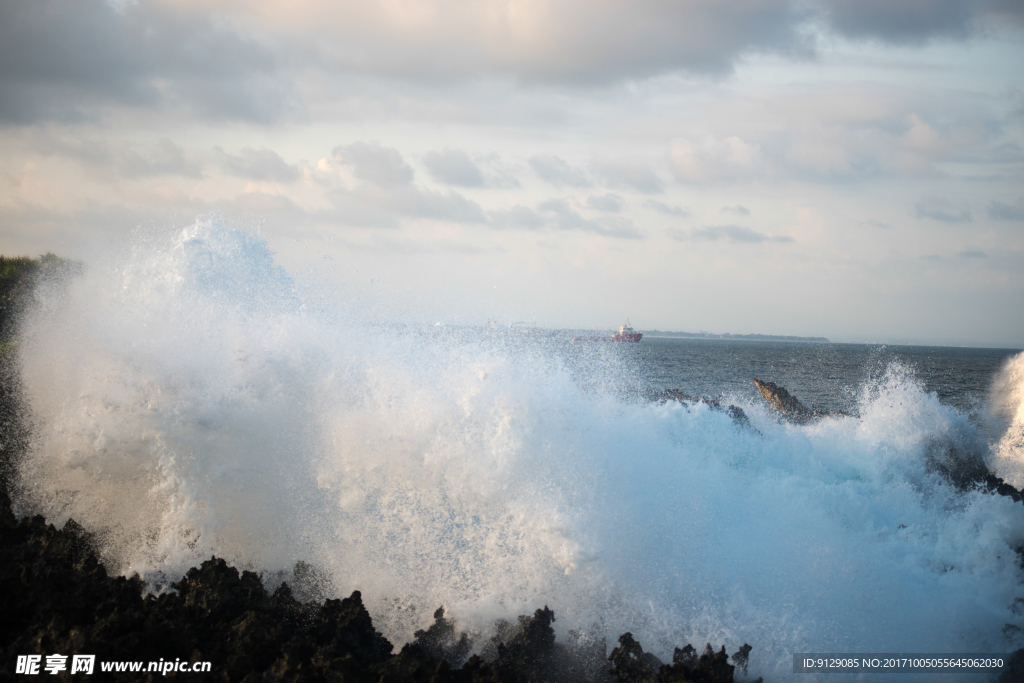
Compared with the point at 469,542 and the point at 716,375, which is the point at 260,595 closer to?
the point at 469,542

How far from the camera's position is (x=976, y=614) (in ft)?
26.3

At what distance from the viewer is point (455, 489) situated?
8484 mm

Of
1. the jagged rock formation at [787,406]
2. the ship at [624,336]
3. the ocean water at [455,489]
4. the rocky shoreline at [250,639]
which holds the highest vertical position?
the ship at [624,336]

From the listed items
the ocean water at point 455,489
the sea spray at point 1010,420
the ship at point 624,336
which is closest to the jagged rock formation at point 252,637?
the ocean water at point 455,489

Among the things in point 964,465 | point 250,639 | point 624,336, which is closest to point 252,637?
point 250,639

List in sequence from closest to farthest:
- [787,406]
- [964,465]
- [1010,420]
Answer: [964,465]
[1010,420]
[787,406]

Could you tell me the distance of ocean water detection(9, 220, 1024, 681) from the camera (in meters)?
7.57

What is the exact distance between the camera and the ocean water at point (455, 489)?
757 centimetres

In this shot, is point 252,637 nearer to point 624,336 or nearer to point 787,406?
point 787,406

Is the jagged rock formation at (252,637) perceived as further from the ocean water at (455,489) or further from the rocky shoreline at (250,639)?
the ocean water at (455,489)

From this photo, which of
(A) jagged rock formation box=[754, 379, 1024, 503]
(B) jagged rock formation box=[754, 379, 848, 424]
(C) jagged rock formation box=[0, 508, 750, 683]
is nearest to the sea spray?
(A) jagged rock formation box=[754, 379, 1024, 503]

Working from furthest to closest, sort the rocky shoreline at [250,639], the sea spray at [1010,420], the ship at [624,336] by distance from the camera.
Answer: the ship at [624,336], the sea spray at [1010,420], the rocky shoreline at [250,639]

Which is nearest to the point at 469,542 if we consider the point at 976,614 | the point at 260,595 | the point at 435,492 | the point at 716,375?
the point at 435,492

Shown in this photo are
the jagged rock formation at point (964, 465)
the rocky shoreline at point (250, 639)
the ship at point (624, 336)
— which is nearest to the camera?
the rocky shoreline at point (250, 639)
